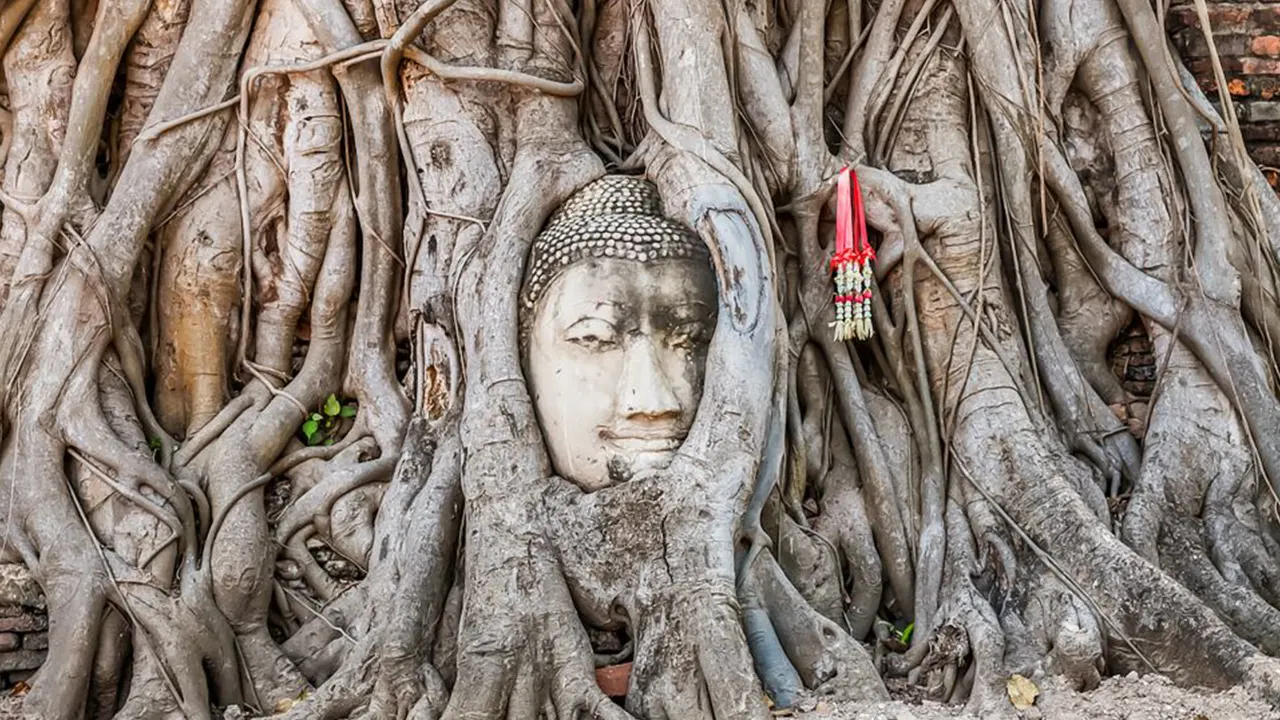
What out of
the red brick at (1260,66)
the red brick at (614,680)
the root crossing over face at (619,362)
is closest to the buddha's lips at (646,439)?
the root crossing over face at (619,362)

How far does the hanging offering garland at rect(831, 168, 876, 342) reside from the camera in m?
3.75

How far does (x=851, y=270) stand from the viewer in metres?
3.76

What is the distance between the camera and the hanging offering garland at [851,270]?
3.75 meters

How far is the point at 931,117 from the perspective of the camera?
4.17 m

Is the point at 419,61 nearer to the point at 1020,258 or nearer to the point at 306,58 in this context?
the point at 306,58

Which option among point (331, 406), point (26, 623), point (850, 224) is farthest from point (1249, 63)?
point (26, 623)

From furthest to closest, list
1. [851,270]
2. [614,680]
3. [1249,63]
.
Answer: [1249,63], [851,270], [614,680]

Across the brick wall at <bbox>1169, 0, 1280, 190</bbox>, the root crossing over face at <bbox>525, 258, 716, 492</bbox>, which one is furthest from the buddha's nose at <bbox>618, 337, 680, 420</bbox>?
the brick wall at <bbox>1169, 0, 1280, 190</bbox>

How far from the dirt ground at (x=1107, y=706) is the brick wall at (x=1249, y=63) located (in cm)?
232

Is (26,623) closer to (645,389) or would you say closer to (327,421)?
(327,421)

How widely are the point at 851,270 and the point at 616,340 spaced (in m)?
0.70

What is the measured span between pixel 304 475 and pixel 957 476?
6.13ft

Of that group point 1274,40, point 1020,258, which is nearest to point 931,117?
point 1020,258

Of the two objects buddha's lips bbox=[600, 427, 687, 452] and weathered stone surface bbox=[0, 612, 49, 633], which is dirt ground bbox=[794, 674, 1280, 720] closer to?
buddha's lips bbox=[600, 427, 687, 452]
